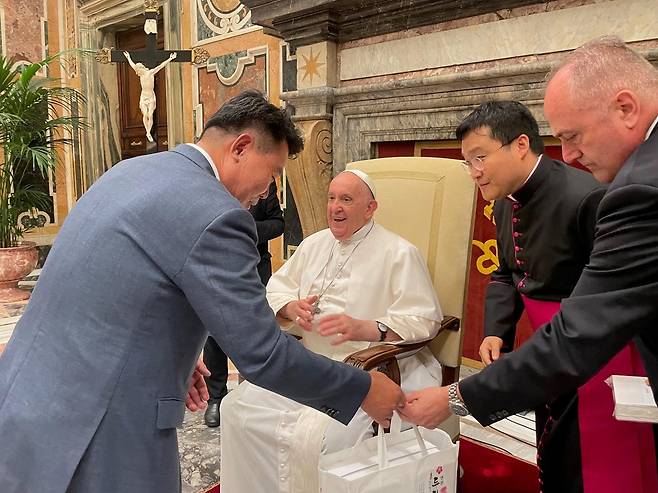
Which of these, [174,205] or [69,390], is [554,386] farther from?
[69,390]

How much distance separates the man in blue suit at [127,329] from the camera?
1262 mm

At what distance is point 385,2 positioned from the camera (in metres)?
3.67

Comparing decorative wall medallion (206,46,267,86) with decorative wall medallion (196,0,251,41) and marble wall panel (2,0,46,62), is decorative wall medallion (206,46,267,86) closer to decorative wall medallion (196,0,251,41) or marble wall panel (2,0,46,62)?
decorative wall medallion (196,0,251,41)

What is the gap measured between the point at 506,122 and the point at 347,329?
977 millimetres

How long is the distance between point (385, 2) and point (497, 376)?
2845mm

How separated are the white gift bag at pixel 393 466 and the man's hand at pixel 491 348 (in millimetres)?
468

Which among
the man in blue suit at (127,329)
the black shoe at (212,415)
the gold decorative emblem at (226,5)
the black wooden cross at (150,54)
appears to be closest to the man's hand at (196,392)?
the man in blue suit at (127,329)

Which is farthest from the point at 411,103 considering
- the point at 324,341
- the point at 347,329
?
the point at 347,329

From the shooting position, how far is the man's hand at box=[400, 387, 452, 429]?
5.50 feet

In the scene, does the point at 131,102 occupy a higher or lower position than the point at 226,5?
lower

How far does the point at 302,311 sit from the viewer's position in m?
2.57

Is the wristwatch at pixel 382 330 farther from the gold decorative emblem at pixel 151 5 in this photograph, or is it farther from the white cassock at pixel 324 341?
the gold decorative emblem at pixel 151 5

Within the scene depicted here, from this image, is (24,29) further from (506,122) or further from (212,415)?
(506,122)

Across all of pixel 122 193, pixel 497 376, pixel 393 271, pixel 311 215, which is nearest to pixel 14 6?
pixel 311 215
